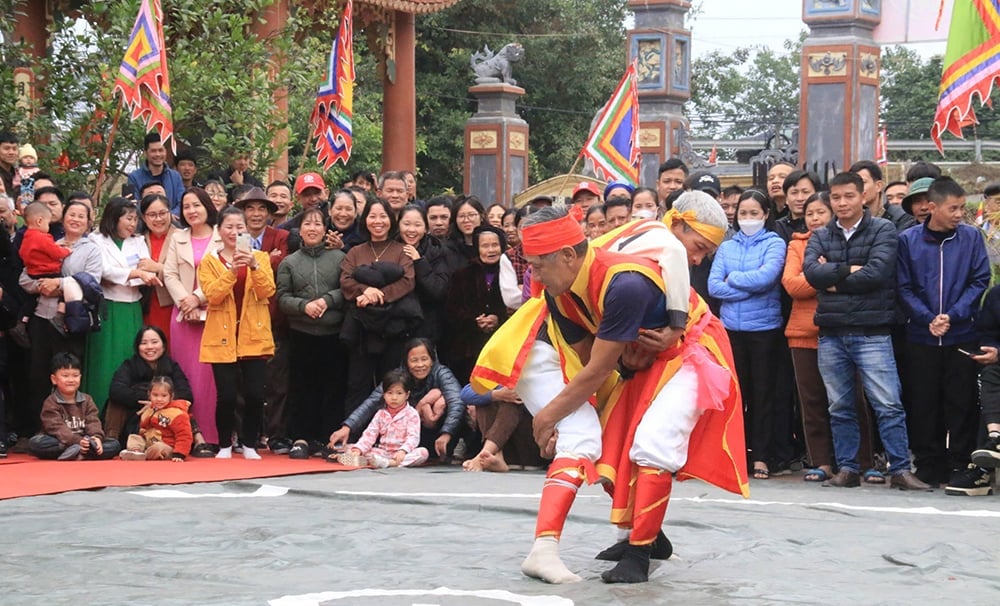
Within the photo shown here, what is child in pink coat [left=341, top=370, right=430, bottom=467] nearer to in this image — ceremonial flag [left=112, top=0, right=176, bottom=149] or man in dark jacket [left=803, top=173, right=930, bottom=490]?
man in dark jacket [left=803, top=173, right=930, bottom=490]

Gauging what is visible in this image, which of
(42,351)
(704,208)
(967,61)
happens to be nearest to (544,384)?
(704,208)

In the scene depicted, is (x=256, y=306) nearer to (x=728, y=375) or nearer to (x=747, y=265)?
(x=747, y=265)

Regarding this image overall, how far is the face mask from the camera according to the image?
894cm

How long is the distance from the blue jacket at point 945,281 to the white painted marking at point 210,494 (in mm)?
3711

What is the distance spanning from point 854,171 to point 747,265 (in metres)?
1.03

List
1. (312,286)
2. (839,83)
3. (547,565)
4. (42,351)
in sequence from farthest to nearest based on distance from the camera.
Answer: (839,83)
(312,286)
(42,351)
(547,565)

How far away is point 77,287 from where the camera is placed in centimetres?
927

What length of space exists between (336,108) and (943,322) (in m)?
6.91

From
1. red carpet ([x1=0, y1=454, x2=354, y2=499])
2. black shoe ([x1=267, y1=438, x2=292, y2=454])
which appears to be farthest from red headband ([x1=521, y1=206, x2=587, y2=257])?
black shoe ([x1=267, y1=438, x2=292, y2=454])

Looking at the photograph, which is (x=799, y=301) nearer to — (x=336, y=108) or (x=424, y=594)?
(x=424, y=594)

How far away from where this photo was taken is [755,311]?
8.95 meters

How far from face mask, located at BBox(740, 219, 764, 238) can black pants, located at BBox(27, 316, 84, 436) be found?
4.27 m

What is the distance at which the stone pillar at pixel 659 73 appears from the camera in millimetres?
22750

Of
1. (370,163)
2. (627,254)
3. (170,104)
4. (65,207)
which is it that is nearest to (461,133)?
(370,163)
